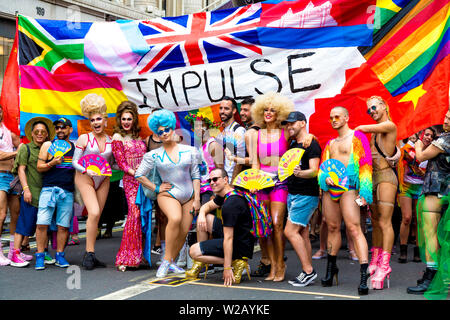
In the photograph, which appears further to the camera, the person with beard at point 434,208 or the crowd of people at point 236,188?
the crowd of people at point 236,188

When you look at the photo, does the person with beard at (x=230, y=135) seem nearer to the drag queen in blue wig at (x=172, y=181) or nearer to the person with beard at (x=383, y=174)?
the drag queen in blue wig at (x=172, y=181)

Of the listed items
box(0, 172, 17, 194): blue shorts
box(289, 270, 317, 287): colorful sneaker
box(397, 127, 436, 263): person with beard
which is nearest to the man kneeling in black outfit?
box(289, 270, 317, 287): colorful sneaker

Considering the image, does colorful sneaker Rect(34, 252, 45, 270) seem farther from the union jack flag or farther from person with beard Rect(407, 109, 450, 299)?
person with beard Rect(407, 109, 450, 299)

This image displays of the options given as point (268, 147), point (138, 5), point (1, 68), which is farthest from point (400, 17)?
point (138, 5)

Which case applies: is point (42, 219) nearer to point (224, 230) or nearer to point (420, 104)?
point (224, 230)

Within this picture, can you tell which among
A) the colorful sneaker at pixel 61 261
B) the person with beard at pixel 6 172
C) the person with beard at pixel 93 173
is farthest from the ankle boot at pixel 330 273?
the person with beard at pixel 6 172

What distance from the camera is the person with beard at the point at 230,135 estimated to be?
277 inches

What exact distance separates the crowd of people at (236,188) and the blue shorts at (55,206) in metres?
0.02

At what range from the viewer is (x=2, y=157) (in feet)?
26.3

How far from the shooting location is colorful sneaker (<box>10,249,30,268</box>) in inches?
284

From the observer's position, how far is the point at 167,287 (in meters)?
5.97

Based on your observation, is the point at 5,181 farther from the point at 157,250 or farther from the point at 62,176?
the point at 157,250

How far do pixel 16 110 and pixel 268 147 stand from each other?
4563mm

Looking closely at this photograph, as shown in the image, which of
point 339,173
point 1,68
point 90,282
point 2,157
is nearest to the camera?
point 339,173
